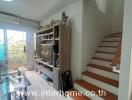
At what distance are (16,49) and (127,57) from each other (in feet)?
14.4

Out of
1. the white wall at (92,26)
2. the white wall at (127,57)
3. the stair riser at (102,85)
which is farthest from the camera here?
the white wall at (92,26)

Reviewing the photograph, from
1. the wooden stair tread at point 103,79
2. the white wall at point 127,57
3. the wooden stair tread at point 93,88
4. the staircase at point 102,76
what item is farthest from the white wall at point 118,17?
the white wall at point 127,57

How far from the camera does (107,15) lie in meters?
3.67

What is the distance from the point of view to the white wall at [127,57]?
55.7 inches

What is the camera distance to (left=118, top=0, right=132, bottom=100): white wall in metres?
1.42

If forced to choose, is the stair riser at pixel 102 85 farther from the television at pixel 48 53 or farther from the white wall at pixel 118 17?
the white wall at pixel 118 17

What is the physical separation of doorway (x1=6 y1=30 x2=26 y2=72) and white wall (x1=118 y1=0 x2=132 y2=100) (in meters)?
4.32

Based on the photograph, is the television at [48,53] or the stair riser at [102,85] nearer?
the stair riser at [102,85]

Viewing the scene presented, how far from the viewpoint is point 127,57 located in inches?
57.0

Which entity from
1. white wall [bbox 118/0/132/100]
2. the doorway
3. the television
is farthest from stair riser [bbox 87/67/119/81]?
the doorway

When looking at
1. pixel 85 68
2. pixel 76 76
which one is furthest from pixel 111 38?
pixel 76 76

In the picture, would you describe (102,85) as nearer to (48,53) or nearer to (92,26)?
(92,26)

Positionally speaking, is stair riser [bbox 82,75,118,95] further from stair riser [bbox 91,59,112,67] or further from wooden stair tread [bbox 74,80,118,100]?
stair riser [bbox 91,59,112,67]

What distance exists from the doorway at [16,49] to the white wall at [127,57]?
432 cm
